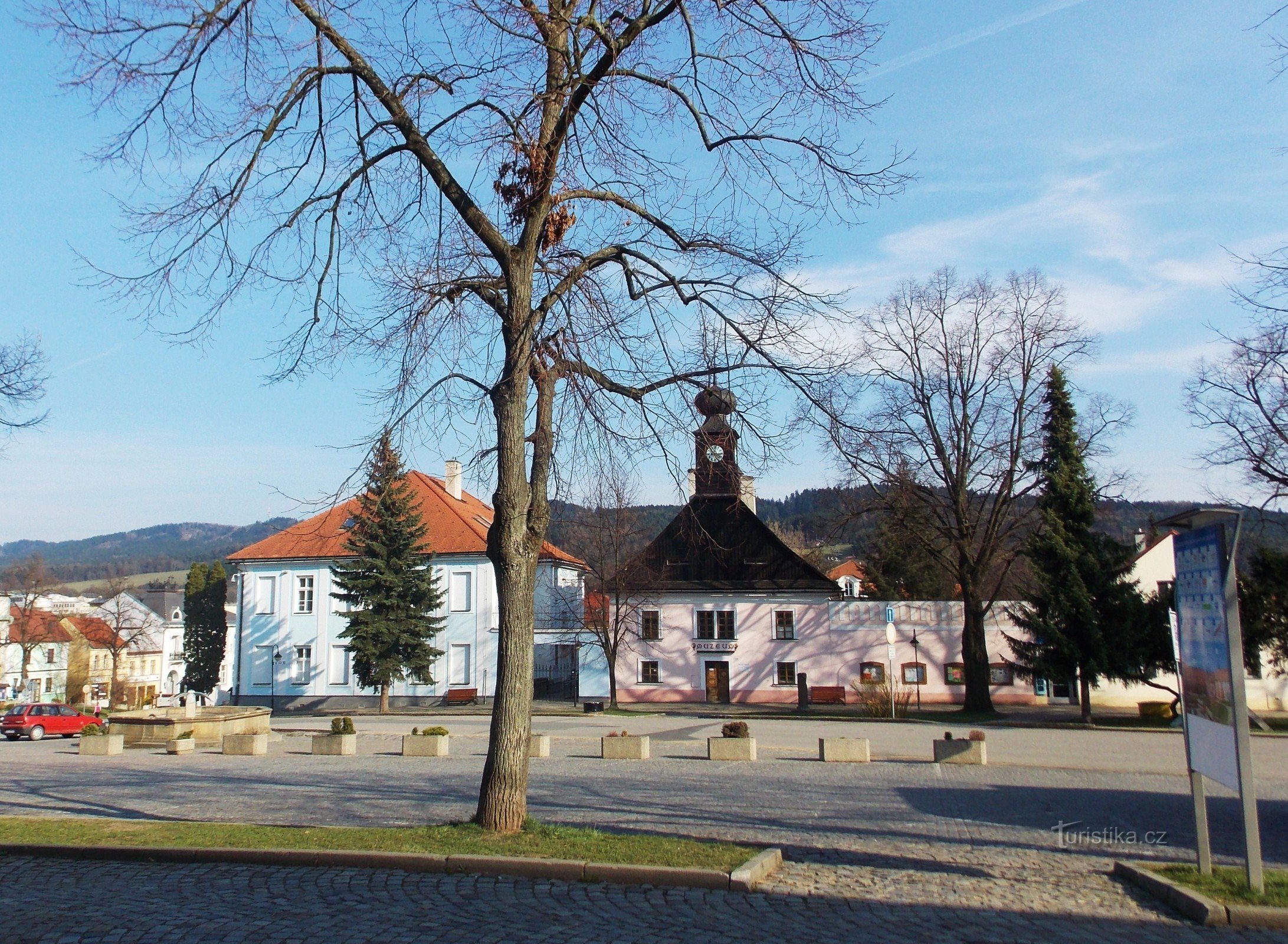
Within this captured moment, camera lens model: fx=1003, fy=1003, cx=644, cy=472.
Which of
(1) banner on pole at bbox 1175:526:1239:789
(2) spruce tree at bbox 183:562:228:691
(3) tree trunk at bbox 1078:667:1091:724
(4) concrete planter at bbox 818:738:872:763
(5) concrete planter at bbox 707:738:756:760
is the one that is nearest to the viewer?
(1) banner on pole at bbox 1175:526:1239:789

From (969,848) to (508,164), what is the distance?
8.54m

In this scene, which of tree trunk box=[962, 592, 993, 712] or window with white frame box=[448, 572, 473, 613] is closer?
tree trunk box=[962, 592, 993, 712]

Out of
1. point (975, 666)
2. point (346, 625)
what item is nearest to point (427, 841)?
point (975, 666)

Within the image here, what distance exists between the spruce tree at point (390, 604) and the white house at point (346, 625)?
5.94 feet

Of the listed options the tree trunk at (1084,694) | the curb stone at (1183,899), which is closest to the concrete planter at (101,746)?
the curb stone at (1183,899)

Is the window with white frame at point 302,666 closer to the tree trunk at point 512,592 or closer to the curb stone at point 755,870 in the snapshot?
the tree trunk at point 512,592

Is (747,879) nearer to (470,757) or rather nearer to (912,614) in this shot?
(470,757)

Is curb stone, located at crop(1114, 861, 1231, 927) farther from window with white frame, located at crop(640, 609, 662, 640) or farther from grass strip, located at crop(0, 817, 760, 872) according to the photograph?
window with white frame, located at crop(640, 609, 662, 640)

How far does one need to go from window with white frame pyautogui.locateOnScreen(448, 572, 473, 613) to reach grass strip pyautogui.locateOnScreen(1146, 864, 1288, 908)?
4428cm

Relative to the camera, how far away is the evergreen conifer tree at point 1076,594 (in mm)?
34531

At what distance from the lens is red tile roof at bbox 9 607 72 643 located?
6625cm

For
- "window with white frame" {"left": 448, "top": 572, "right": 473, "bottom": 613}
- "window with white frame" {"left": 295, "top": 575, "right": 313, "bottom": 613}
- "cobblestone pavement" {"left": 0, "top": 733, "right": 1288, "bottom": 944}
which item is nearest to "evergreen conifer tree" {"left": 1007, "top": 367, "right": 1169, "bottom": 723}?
"cobblestone pavement" {"left": 0, "top": 733, "right": 1288, "bottom": 944}

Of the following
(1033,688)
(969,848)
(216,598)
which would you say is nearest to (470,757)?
(969,848)

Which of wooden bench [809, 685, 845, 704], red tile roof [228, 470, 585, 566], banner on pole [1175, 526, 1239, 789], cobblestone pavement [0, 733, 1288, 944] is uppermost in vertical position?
red tile roof [228, 470, 585, 566]
